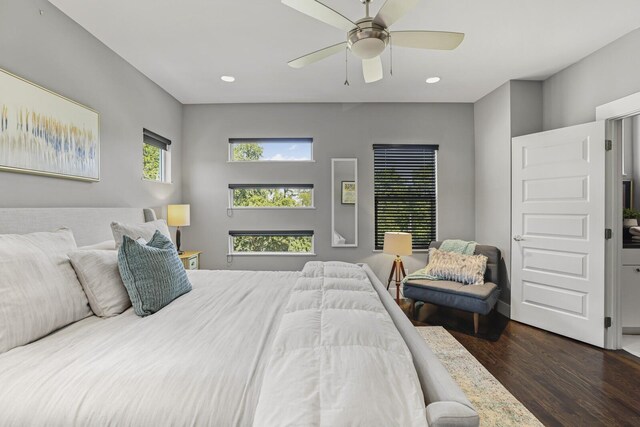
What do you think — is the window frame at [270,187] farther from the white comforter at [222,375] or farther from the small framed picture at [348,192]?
the white comforter at [222,375]

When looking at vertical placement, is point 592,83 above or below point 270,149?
above

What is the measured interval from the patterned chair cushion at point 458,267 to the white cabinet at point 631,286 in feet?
4.01

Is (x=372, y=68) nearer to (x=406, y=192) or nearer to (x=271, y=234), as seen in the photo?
(x=406, y=192)

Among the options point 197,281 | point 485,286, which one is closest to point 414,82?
point 485,286

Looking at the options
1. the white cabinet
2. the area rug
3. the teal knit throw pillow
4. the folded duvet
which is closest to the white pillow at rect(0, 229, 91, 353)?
the teal knit throw pillow

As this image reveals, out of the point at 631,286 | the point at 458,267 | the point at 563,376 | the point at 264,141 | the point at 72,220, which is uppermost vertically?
the point at 264,141

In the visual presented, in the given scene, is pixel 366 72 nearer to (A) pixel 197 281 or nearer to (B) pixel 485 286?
(A) pixel 197 281

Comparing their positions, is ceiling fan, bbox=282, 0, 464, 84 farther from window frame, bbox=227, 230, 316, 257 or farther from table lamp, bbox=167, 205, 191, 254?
table lamp, bbox=167, 205, 191, 254

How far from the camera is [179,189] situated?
3.92m

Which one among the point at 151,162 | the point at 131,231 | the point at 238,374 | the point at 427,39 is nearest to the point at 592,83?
the point at 427,39

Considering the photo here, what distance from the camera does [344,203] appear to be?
396 cm

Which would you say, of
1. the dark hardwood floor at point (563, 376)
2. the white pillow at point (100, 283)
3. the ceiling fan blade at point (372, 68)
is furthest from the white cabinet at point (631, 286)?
the white pillow at point (100, 283)

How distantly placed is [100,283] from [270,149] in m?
2.87

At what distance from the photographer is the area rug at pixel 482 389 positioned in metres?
1.72
